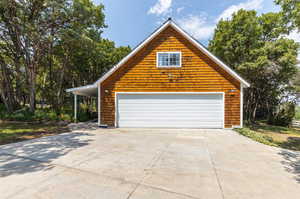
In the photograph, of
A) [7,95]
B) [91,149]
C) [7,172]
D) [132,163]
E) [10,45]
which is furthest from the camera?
[7,95]

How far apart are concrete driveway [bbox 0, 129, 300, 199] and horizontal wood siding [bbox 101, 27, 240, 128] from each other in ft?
13.7

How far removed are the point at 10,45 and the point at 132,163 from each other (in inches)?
553

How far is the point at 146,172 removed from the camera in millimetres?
2928

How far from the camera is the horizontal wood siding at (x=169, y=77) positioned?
8117 mm

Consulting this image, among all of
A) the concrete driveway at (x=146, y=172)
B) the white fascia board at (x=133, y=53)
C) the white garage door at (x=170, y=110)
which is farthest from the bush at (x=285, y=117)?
the white fascia board at (x=133, y=53)

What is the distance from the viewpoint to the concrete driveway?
7.44 ft

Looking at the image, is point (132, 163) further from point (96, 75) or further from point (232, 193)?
point (96, 75)

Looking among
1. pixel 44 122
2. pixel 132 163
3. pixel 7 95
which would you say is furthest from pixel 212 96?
pixel 7 95

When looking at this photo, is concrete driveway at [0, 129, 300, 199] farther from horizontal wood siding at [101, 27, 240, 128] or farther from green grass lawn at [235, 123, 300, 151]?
horizontal wood siding at [101, 27, 240, 128]

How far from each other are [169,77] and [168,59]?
1115 millimetres

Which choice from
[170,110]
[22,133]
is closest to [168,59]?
[170,110]

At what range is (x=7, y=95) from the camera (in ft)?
39.8

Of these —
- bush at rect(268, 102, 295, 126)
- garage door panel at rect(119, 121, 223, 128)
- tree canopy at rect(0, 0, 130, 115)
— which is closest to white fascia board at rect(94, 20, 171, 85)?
garage door panel at rect(119, 121, 223, 128)

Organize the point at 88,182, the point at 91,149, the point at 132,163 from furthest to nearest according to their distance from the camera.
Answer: the point at 91,149, the point at 132,163, the point at 88,182
